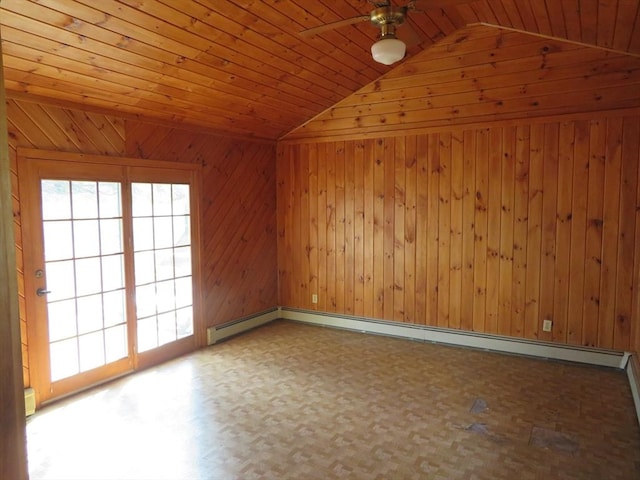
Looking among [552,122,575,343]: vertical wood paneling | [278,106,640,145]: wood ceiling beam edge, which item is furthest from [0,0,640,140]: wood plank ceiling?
[552,122,575,343]: vertical wood paneling

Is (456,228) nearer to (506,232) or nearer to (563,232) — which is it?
(506,232)

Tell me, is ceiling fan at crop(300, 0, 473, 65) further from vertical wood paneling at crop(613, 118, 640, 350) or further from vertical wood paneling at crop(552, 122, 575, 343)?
vertical wood paneling at crop(613, 118, 640, 350)

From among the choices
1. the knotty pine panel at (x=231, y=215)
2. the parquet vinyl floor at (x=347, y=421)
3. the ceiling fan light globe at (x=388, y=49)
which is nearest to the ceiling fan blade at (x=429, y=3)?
the ceiling fan light globe at (x=388, y=49)

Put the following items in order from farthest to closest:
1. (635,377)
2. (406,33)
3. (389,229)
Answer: (389,229)
(635,377)
(406,33)

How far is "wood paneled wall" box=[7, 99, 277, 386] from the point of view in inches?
133

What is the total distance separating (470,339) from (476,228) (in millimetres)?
1194

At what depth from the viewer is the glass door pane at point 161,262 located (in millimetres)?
4266

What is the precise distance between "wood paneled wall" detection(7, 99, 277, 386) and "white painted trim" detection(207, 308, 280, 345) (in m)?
0.08

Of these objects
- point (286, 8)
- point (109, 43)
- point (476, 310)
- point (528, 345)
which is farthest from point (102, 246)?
point (528, 345)

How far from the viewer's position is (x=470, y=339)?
486 centimetres

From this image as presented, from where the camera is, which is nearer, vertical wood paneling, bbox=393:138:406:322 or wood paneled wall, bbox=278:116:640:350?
wood paneled wall, bbox=278:116:640:350

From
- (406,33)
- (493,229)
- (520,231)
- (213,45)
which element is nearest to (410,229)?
(493,229)

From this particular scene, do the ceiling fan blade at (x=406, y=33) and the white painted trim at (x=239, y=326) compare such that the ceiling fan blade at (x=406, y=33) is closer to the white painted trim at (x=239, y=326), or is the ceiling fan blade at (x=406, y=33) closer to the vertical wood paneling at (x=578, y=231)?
the vertical wood paneling at (x=578, y=231)

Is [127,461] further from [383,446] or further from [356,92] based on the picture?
[356,92]
